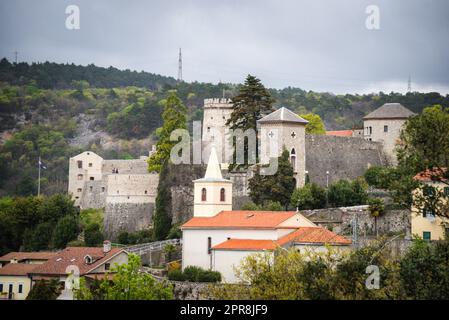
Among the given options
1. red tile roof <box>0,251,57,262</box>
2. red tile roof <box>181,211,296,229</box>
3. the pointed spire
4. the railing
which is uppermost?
the pointed spire

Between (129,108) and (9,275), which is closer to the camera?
(9,275)

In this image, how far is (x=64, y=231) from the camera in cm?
8619

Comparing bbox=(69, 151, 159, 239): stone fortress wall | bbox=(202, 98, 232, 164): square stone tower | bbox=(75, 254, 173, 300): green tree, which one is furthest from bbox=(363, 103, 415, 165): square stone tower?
bbox=(75, 254, 173, 300): green tree

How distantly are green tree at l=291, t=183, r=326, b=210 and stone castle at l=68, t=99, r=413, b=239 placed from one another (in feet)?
11.9

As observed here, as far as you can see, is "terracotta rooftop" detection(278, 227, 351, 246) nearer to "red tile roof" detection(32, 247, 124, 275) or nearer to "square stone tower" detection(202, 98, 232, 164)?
"red tile roof" detection(32, 247, 124, 275)

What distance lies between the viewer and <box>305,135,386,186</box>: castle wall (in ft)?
281

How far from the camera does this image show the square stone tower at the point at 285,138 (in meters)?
82.0

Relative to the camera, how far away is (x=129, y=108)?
195 meters

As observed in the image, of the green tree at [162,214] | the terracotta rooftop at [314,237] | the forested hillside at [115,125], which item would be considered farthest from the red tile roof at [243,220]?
the forested hillside at [115,125]
